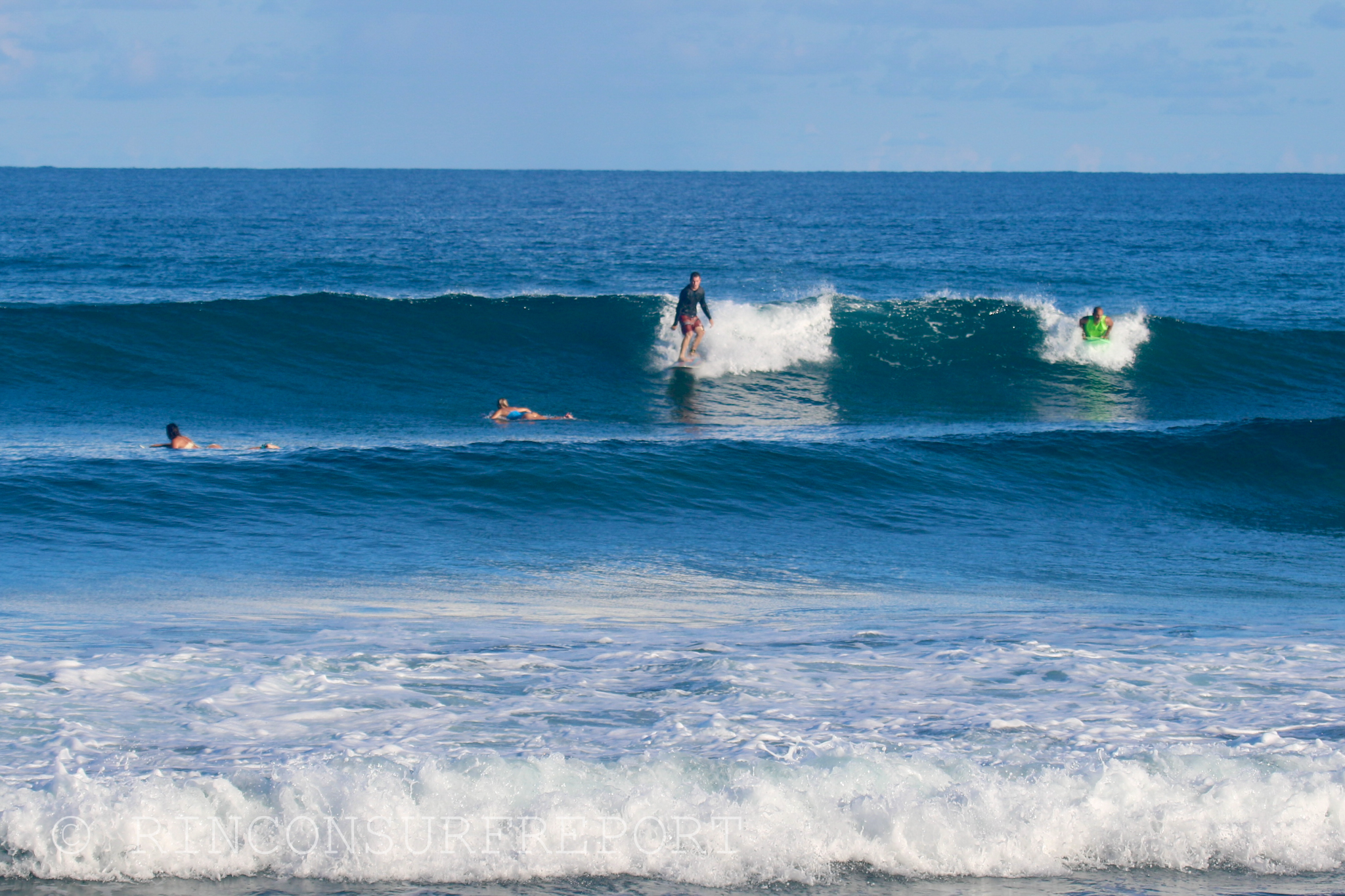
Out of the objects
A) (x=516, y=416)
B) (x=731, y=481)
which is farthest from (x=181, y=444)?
(x=731, y=481)

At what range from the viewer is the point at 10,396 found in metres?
17.0

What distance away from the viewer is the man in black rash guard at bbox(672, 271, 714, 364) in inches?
714

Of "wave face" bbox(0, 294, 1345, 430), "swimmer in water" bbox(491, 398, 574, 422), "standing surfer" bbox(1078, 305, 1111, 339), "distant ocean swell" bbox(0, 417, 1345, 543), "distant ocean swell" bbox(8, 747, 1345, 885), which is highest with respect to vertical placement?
"standing surfer" bbox(1078, 305, 1111, 339)

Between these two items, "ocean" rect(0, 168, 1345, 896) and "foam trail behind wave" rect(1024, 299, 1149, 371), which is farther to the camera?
"foam trail behind wave" rect(1024, 299, 1149, 371)

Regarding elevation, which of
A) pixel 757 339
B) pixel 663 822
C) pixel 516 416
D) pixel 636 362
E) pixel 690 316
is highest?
pixel 690 316

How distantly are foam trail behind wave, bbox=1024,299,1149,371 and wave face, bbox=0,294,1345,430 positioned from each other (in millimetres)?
44

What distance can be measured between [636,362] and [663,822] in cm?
1575

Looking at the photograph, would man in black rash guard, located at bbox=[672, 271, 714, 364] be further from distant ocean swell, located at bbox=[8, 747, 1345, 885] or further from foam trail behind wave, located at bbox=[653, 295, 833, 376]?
distant ocean swell, located at bbox=[8, 747, 1345, 885]

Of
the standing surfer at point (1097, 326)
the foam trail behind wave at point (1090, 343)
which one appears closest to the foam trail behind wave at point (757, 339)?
the foam trail behind wave at point (1090, 343)

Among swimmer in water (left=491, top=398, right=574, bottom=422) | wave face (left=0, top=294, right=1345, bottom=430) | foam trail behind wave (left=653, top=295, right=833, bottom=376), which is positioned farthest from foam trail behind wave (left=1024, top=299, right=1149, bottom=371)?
swimmer in water (left=491, top=398, right=574, bottom=422)

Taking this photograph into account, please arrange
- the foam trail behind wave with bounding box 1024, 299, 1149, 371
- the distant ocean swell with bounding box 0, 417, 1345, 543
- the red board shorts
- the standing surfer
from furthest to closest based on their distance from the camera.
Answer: the foam trail behind wave with bounding box 1024, 299, 1149, 371, the standing surfer, the red board shorts, the distant ocean swell with bounding box 0, 417, 1345, 543

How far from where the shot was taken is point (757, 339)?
2033 centimetres

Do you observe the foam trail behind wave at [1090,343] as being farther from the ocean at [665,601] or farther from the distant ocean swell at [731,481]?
the distant ocean swell at [731,481]

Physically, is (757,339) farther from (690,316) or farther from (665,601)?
(665,601)
